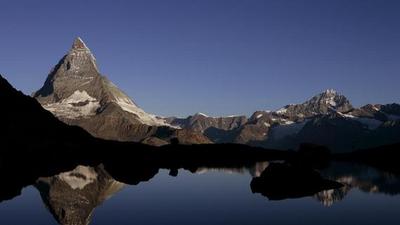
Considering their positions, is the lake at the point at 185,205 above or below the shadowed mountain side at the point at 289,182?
below

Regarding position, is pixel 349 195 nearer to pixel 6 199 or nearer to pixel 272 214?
pixel 272 214

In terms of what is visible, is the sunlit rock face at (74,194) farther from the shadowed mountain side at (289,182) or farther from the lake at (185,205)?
the shadowed mountain side at (289,182)

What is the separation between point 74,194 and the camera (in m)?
108

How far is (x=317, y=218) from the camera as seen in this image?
7456cm

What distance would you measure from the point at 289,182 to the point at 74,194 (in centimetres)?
4625

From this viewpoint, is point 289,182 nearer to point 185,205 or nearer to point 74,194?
point 185,205

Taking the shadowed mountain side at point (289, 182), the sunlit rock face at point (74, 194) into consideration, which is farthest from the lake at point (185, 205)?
the shadowed mountain side at point (289, 182)

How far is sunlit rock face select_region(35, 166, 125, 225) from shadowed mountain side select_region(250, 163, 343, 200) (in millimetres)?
31343

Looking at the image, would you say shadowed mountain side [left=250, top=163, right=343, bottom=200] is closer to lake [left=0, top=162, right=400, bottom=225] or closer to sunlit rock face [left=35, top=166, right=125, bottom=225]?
lake [left=0, top=162, right=400, bottom=225]

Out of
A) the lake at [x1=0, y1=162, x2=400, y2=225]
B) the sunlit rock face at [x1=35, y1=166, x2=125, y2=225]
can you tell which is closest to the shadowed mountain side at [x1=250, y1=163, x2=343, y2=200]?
the lake at [x1=0, y1=162, x2=400, y2=225]

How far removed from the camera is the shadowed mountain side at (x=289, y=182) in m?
115

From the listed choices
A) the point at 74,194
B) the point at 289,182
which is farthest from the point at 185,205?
the point at 289,182

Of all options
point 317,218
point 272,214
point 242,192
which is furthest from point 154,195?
point 317,218

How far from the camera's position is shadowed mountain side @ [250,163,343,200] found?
115 meters
